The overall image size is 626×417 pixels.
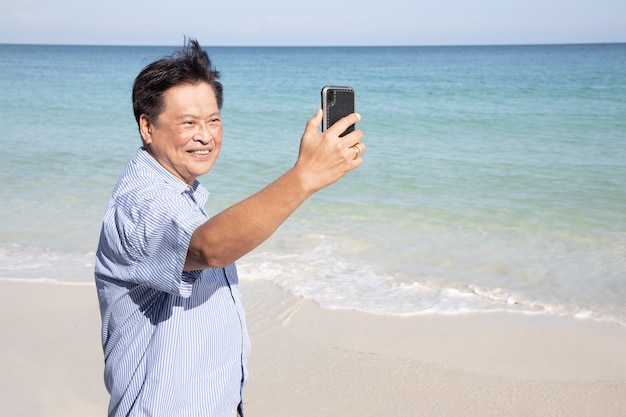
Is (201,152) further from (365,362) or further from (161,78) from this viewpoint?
(365,362)

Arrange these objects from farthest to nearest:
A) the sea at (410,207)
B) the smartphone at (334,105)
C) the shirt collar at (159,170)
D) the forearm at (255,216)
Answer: the sea at (410,207) < the shirt collar at (159,170) < the smartphone at (334,105) < the forearm at (255,216)

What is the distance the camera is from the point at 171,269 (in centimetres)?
137

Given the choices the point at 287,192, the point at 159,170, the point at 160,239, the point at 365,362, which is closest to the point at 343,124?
the point at 287,192

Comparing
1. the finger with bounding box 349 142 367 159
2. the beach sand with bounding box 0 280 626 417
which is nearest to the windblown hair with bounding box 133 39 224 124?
the finger with bounding box 349 142 367 159

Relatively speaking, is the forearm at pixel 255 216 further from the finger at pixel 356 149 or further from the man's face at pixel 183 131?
the man's face at pixel 183 131

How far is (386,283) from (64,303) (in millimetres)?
2414

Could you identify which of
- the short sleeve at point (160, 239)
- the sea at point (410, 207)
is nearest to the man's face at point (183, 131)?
the short sleeve at point (160, 239)

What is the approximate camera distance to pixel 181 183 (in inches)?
65.9

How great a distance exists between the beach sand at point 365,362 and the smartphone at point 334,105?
2.58 m

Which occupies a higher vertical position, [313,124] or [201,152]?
[313,124]

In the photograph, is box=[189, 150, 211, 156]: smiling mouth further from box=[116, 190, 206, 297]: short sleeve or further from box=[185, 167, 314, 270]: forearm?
box=[185, 167, 314, 270]: forearm

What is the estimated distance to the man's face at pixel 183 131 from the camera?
1.65m

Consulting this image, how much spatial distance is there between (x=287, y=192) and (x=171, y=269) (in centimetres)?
31

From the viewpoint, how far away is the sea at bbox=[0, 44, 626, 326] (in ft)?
18.3
